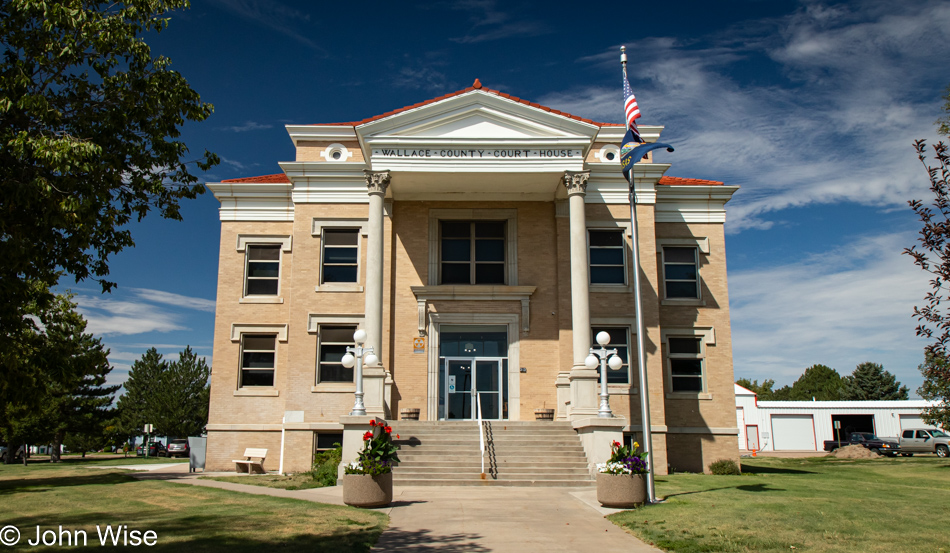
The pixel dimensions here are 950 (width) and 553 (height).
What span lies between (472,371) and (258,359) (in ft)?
25.2

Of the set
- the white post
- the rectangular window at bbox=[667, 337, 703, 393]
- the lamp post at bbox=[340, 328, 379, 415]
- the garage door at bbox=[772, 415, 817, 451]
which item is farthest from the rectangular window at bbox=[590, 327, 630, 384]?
the garage door at bbox=[772, 415, 817, 451]

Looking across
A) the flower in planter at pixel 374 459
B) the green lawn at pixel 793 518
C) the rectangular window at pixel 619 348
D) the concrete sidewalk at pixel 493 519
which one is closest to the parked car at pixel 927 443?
the green lawn at pixel 793 518

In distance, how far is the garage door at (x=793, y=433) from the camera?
190 ft

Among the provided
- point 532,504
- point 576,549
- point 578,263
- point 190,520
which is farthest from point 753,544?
point 578,263

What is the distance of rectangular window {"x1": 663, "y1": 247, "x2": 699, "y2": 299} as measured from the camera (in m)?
25.1

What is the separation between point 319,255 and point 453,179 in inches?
216

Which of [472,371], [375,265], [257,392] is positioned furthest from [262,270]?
[472,371]

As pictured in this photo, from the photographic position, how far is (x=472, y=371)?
2384 centimetres

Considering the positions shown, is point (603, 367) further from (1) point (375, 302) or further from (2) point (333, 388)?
(2) point (333, 388)

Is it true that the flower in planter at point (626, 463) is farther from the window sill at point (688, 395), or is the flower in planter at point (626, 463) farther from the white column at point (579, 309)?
the window sill at point (688, 395)

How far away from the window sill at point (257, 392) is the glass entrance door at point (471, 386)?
598 cm

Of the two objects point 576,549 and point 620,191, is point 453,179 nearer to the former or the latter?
point 620,191

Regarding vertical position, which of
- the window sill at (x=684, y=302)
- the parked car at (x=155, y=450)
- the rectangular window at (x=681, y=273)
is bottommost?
the parked car at (x=155, y=450)

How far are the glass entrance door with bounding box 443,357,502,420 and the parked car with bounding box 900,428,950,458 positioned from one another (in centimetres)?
3289
